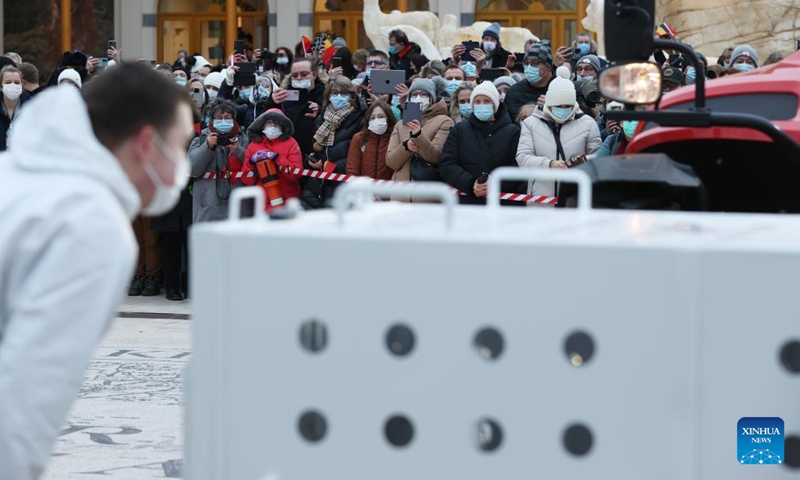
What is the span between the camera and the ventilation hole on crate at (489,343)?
2.97 meters

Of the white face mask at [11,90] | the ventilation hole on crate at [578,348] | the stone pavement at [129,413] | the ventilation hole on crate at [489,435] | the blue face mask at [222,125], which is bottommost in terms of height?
the stone pavement at [129,413]

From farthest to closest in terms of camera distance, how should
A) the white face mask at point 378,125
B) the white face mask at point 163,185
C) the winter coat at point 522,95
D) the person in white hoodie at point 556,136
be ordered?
1. the winter coat at point 522,95
2. the white face mask at point 378,125
3. the person in white hoodie at point 556,136
4. the white face mask at point 163,185

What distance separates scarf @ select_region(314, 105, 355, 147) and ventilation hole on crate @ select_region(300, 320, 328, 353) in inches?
381

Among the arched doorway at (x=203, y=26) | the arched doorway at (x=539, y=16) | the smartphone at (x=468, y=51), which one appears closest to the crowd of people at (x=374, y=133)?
the smartphone at (x=468, y=51)

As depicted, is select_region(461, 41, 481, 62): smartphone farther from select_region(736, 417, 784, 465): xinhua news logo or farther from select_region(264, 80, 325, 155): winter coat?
select_region(736, 417, 784, 465): xinhua news logo

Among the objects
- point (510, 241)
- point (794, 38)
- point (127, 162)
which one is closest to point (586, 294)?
point (510, 241)

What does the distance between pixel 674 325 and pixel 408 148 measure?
890 centimetres

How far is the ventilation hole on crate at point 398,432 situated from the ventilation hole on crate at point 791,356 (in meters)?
0.77

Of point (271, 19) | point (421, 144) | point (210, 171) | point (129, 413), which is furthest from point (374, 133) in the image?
point (271, 19)

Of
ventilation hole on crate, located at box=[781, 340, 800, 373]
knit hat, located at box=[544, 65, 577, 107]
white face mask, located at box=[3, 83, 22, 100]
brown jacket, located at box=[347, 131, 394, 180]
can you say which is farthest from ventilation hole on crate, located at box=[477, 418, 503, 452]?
white face mask, located at box=[3, 83, 22, 100]

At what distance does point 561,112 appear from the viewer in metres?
11.1

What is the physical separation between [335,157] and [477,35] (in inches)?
595

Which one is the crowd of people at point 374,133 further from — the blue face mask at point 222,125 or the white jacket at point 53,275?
the white jacket at point 53,275

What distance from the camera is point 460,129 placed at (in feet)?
37.5
